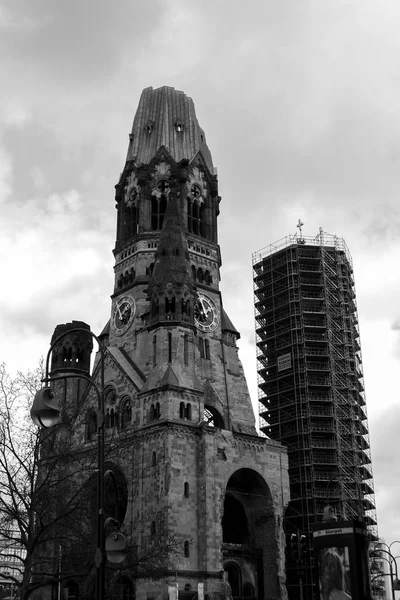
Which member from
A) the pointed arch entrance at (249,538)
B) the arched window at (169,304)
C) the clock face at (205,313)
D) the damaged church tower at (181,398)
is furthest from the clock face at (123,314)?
the pointed arch entrance at (249,538)

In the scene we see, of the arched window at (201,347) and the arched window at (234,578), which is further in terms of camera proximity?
the arched window at (201,347)

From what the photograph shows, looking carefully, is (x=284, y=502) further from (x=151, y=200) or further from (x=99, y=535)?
(x=99, y=535)

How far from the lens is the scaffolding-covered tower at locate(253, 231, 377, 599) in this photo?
71.2 meters

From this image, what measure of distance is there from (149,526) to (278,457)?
46.4 feet

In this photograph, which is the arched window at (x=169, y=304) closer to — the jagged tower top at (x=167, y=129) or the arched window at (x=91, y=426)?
the arched window at (x=91, y=426)

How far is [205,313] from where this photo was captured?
6906 centimetres

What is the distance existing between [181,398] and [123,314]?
1482 cm

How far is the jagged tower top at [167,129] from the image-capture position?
76438 millimetres

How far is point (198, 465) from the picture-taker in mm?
55969

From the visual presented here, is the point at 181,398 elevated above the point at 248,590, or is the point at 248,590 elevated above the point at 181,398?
the point at 181,398

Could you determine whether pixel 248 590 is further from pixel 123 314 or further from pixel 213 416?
pixel 123 314

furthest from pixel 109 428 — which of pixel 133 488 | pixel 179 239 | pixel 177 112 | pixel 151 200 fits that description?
pixel 177 112

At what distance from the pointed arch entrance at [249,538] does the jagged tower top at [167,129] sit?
32112 millimetres

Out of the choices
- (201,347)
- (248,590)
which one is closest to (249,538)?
(248,590)
